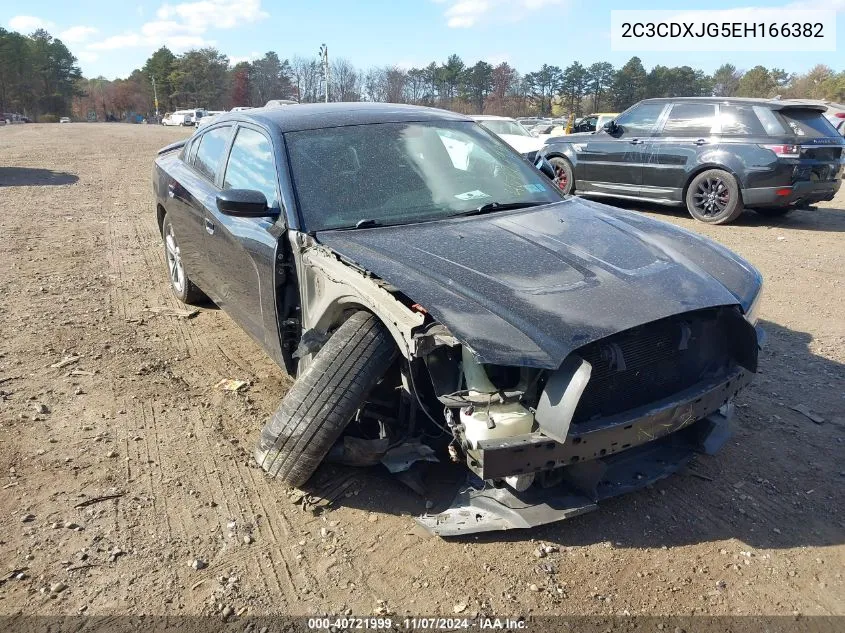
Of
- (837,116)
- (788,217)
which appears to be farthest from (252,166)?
(837,116)

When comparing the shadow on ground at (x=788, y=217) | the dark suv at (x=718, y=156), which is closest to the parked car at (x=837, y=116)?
the shadow on ground at (x=788, y=217)

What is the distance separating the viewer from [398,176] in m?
3.58

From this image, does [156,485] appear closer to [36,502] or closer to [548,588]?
[36,502]

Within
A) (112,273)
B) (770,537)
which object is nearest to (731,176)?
(770,537)

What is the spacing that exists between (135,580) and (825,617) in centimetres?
254

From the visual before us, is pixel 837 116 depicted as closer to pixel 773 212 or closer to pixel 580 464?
pixel 773 212

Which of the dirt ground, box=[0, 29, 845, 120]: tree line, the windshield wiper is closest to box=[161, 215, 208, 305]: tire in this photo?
the dirt ground

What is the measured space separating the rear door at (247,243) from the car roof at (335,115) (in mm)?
114

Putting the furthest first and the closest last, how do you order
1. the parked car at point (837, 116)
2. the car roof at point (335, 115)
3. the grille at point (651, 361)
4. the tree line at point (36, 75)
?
1. the tree line at point (36, 75)
2. the parked car at point (837, 116)
3. the car roof at point (335, 115)
4. the grille at point (651, 361)

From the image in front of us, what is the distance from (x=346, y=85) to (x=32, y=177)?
48.5 m

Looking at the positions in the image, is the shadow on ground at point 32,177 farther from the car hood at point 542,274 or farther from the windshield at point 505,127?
the car hood at point 542,274

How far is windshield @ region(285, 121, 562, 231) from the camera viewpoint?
11.0 ft

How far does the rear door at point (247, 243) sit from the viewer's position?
11.2 ft

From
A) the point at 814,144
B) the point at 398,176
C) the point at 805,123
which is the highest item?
the point at 805,123
